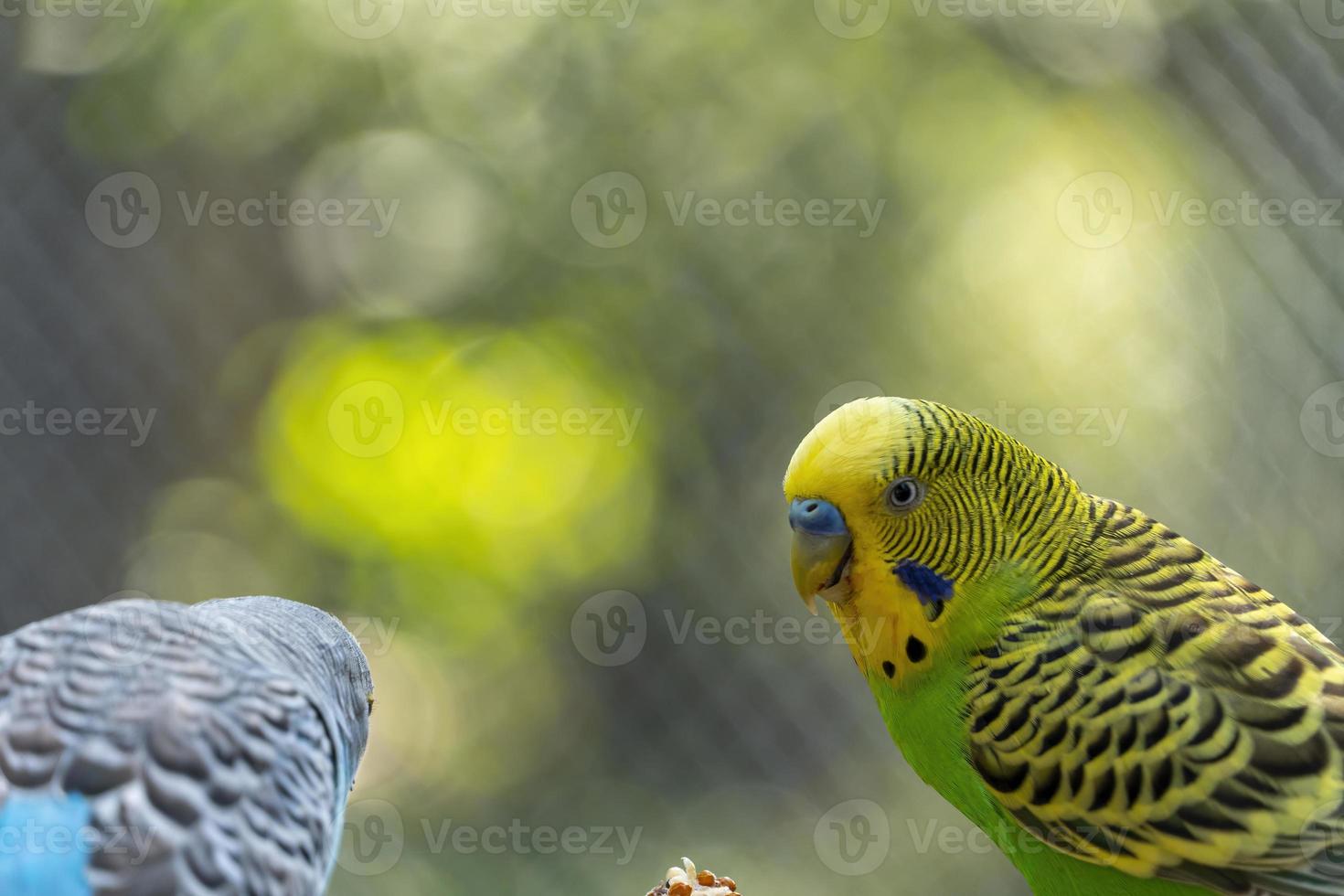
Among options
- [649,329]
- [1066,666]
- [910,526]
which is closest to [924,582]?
[910,526]

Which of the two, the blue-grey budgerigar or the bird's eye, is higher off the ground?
the bird's eye

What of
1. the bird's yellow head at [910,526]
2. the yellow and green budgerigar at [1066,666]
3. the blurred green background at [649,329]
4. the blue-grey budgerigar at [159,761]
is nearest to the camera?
the blue-grey budgerigar at [159,761]

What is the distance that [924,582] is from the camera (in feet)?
5.45

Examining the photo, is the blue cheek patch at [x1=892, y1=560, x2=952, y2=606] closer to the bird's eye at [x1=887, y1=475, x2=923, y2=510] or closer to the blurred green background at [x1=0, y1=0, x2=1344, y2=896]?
the bird's eye at [x1=887, y1=475, x2=923, y2=510]

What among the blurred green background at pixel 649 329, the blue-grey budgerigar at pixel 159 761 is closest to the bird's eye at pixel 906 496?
the blue-grey budgerigar at pixel 159 761

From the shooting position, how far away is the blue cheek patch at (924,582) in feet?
5.43

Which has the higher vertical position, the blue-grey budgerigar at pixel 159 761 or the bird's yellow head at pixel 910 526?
the bird's yellow head at pixel 910 526

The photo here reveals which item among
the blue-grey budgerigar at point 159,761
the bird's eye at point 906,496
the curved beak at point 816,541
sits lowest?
the blue-grey budgerigar at point 159,761

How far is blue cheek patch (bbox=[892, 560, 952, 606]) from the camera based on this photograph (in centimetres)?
165

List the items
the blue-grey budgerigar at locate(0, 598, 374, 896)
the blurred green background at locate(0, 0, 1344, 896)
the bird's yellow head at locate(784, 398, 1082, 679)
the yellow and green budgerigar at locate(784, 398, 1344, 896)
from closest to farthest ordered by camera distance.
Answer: the blue-grey budgerigar at locate(0, 598, 374, 896) < the yellow and green budgerigar at locate(784, 398, 1344, 896) < the bird's yellow head at locate(784, 398, 1082, 679) < the blurred green background at locate(0, 0, 1344, 896)

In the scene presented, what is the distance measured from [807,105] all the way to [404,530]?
1.75 metres

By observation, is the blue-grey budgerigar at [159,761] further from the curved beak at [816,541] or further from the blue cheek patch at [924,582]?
the blue cheek patch at [924,582]

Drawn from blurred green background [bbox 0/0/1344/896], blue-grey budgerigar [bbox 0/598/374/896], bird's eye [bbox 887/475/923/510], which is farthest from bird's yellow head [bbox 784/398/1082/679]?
blurred green background [bbox 0/0/1344/896]

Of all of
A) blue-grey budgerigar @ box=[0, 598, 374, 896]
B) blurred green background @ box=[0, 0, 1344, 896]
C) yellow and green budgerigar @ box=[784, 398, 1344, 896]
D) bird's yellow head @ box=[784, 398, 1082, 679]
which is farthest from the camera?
blurred green background @ box=[0, 0, 1344, 896]
